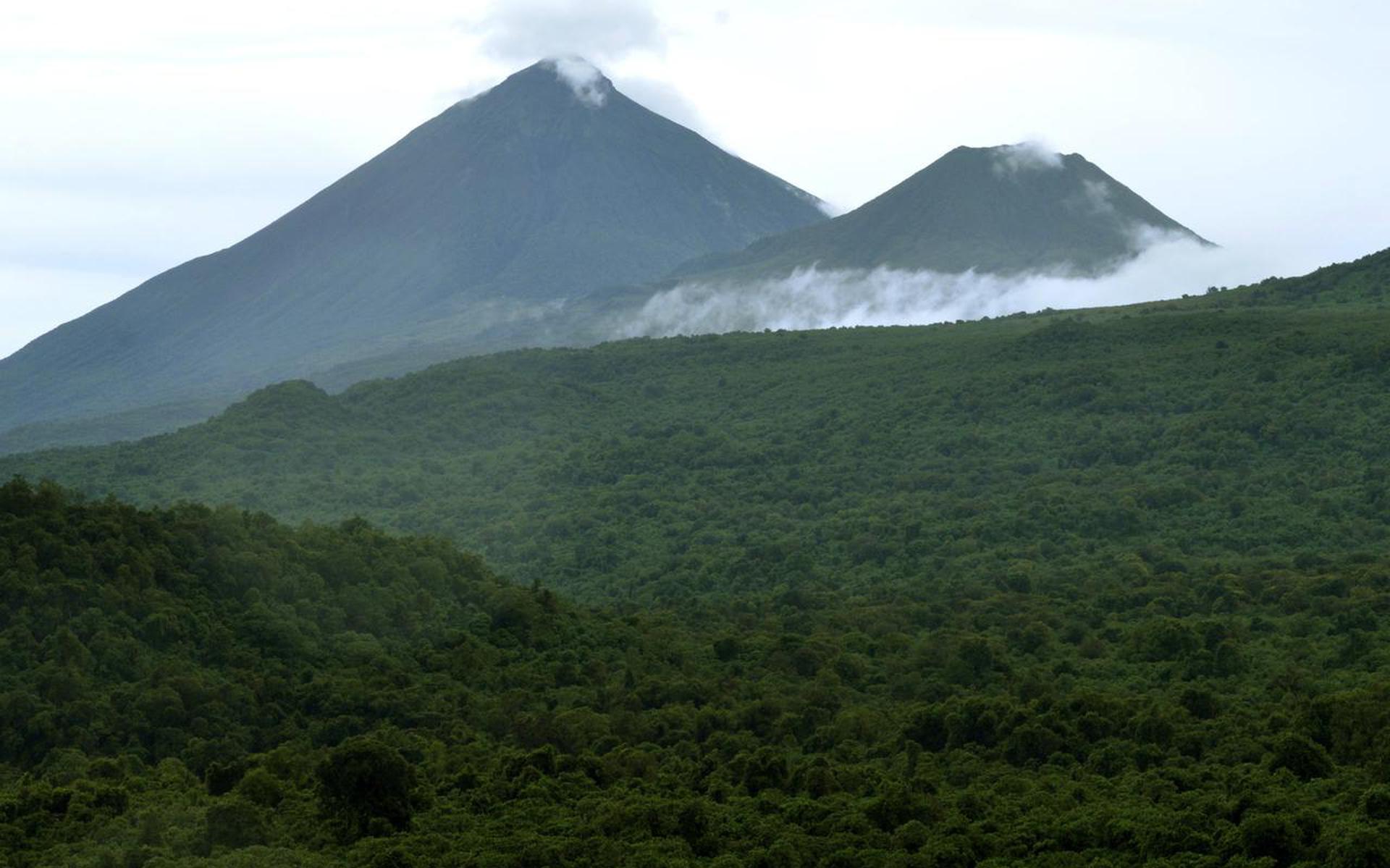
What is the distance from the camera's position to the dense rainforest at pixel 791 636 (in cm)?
2861

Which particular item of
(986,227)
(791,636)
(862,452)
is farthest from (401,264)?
(791,636)

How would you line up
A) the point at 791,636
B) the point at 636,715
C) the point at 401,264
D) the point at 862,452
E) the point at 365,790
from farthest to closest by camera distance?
the point at 401,264, the point at 862,452, the point at 791,636, the point at 636,715, the point at 365,790

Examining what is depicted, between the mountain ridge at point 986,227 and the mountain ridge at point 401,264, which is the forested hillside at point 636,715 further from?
the mountain ridge at point 401,264

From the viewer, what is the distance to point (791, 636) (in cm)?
4669

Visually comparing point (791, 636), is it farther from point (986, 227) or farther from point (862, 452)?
point (986, 227)

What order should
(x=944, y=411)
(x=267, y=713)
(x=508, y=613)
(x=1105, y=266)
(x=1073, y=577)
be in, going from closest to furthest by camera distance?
1. (x=267, y=713)
2. (x=508, y=613)
3. (x=1073, y=577)
4. (x=944, y=411)
5. (x=1105, y=266)

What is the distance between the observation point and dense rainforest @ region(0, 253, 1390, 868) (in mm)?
28609

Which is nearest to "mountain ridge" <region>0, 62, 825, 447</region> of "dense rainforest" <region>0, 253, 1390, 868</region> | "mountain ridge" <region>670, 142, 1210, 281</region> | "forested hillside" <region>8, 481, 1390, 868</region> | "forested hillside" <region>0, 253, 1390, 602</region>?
"mountain ridge" <region>670, 142, 1210, 281</region>

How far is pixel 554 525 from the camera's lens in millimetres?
81812

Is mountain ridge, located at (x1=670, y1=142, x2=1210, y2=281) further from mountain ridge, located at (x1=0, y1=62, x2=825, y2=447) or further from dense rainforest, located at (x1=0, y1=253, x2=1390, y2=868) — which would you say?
dense rainforest, located at (x1=0, y1=253, x2=1390, y2=868)

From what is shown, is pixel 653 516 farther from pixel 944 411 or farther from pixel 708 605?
pixel 708 605

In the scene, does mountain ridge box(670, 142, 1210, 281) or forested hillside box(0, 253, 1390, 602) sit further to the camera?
mountain ridge box(670, 142, 1210, 281)

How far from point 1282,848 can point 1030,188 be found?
468 feet

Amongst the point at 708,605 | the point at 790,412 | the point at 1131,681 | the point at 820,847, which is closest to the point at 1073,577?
the point at 708,605
